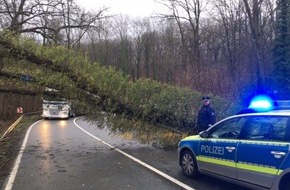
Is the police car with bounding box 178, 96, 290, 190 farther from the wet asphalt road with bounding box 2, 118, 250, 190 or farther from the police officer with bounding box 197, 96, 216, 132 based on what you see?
the police officer with bounding box 197, 96, 216, 132

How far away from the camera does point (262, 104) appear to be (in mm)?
7129

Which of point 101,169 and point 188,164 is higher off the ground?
point 188,164

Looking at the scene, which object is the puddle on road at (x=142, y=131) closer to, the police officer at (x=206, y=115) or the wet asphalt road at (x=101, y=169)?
the wet asphalt road at (x=101, y=169)

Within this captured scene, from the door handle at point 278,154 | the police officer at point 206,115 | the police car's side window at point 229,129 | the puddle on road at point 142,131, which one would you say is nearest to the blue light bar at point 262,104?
the police car's side window at point 229,129

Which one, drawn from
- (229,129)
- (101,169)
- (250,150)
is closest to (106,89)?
(101,169)

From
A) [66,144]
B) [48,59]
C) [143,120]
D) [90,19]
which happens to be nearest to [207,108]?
[143,120]

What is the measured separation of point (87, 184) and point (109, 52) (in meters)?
64.2

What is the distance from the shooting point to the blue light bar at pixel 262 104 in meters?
6.96

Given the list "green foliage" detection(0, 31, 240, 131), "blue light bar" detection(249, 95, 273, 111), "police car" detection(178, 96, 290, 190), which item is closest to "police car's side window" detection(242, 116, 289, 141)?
"police car" detection(178, 96, 290, 190)

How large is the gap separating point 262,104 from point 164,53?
5791 centimetres

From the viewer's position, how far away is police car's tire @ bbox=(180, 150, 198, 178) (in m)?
8.02

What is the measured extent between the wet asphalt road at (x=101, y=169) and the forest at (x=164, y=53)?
74.4 inches

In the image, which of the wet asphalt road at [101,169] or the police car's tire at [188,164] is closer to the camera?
the wet asphalt road at [101,169]

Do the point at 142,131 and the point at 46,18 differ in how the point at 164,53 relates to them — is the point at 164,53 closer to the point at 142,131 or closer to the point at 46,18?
the point at 46,18
